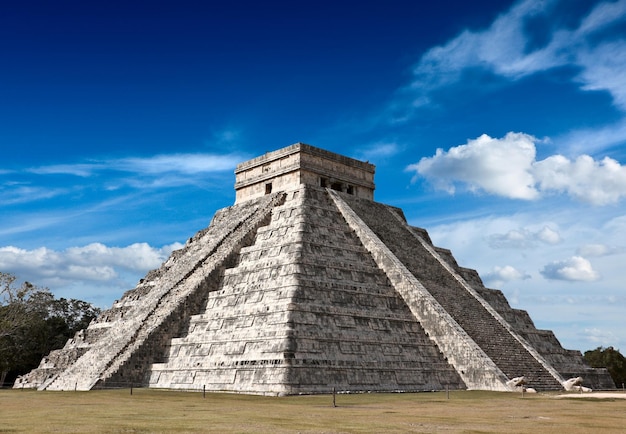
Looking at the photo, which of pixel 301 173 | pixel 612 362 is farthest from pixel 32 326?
pixel 612 362

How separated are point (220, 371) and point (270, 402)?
5691mm

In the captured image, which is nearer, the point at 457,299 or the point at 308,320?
the point at 308,320

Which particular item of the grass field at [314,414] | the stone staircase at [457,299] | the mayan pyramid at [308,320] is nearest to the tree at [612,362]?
the mayan pyramid at [308,320]

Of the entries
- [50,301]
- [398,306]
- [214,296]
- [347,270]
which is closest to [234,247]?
[214,296]

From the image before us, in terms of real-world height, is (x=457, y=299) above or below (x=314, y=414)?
above

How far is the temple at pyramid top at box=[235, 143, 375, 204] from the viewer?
37.1m

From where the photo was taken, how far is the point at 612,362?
52750mm

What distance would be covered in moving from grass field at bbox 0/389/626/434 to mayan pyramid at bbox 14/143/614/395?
229cm

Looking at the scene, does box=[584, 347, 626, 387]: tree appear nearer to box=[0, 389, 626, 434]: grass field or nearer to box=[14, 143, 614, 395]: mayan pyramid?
box=[14, 143, 614, 395]: mayan pyramid

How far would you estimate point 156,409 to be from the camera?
1705cm

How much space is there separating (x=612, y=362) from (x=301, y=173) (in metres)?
31.4

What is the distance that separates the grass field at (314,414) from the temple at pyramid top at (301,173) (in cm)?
1657

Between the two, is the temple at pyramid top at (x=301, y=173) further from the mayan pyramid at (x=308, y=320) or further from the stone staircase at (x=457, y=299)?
the stone staircase at (x=457, y=299)

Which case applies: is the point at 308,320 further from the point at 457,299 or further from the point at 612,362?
the point at 612,362
